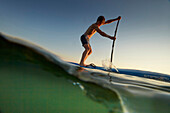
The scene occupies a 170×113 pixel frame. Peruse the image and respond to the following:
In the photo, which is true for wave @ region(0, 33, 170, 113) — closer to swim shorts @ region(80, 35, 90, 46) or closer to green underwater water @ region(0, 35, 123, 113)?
green underwater water @ region(0, 35, 123, 113)

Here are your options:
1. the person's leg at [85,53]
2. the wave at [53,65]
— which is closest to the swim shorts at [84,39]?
the person's leg at [85,53]

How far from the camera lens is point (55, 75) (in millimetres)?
1537

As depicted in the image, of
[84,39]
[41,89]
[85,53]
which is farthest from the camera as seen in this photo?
[84,39]

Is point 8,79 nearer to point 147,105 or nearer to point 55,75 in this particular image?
point 55,75

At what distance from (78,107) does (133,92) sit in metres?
0.83

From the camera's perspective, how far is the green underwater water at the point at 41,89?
4.19 ft

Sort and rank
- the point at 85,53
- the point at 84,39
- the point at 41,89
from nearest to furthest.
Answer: the point at 41,89 < the point at 85,53 < the point at 84,39

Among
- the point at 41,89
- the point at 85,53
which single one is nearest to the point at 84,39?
the point at 85,53

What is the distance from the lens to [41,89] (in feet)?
4.83

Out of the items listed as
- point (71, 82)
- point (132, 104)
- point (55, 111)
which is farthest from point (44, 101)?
point (132, 104)

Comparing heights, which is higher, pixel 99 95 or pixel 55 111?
pixel 99 95

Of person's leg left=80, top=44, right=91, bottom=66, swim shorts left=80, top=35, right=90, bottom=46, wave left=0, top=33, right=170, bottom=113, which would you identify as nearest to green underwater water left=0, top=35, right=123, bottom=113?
wave left=0, top=33, right=170, bottom=113

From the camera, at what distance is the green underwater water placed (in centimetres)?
128

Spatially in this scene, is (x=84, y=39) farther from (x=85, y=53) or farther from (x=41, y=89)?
(x=41, y=89)
